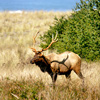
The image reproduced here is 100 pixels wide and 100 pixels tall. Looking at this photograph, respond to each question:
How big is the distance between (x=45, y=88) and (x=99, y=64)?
345 centimetres

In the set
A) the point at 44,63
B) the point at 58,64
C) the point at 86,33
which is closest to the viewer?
the point at 44,63

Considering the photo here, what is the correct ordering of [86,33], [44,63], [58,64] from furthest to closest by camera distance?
[86,33], [58,64], [44,63]

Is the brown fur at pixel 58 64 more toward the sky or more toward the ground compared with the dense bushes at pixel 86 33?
more toward the ground

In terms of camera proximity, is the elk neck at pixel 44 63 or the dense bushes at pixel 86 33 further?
the dense bushes at pixel 86 33

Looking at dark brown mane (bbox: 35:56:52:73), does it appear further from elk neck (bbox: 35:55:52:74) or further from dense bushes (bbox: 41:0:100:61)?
dense bushes (bbox: 41:0:100:61)

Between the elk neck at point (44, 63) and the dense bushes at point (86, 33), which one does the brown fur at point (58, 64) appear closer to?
the elk neck at point (44, 63)

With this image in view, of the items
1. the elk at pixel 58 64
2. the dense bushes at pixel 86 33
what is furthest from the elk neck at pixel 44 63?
the dense bushes at pixel 86 33

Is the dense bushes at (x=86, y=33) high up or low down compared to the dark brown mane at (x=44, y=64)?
up

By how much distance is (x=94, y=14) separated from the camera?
8125mm

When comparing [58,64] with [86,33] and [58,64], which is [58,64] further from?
[86,33]

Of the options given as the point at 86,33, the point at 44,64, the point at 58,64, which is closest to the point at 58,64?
the point at 58,64

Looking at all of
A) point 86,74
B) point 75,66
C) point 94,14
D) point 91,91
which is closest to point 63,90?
point 91,91

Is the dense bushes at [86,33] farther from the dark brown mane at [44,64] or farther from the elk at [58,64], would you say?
the dark brown mane at [44,64]

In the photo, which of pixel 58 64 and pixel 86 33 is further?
pixel 86 33
